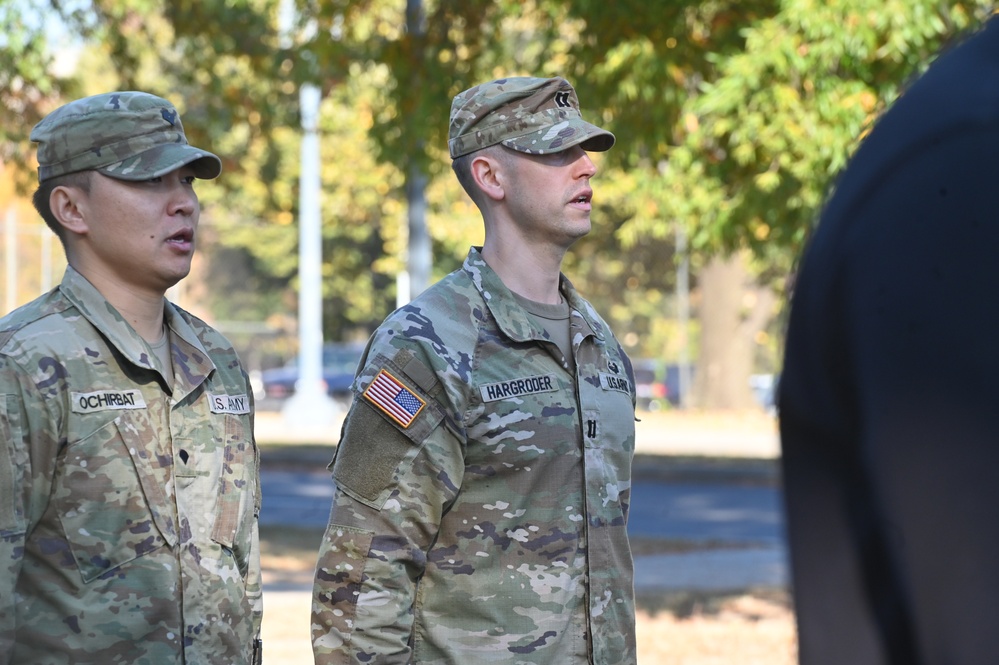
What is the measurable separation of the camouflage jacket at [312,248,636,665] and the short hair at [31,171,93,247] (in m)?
0.76

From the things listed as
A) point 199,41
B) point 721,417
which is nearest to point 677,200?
point 199,41

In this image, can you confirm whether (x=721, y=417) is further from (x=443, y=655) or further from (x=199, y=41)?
(x=443, y=655)

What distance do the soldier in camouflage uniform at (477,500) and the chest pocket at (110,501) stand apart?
0.37 meters

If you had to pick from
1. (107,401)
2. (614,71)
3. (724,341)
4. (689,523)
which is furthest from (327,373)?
A: (107,401)

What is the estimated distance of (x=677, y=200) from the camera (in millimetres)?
9195

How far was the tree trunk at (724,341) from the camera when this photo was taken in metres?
29.0

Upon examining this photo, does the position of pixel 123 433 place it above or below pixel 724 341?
below

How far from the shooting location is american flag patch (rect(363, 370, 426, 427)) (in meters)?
2.80

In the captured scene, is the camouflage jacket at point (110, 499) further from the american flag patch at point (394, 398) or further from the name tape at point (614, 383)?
the name tape at point (614, 383)

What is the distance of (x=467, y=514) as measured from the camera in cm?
281

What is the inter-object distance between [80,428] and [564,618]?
108cm

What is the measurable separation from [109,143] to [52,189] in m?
0.17

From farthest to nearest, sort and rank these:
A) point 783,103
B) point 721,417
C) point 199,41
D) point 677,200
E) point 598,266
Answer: point 598,266 → point 721,417 → point 199,41 → point 677,200 → point 783,103

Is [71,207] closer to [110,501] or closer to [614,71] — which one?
[110,501]
